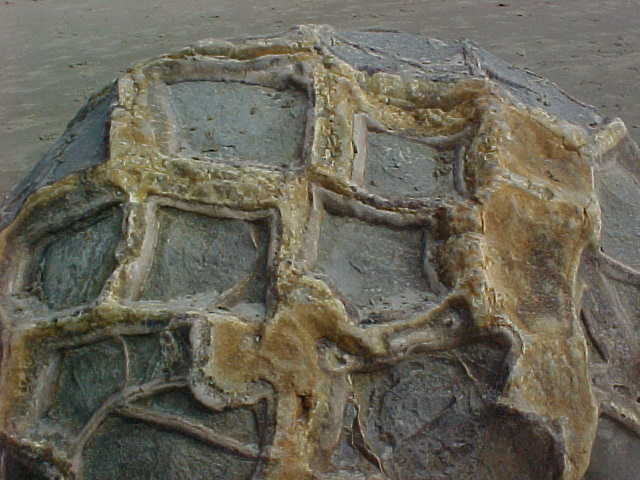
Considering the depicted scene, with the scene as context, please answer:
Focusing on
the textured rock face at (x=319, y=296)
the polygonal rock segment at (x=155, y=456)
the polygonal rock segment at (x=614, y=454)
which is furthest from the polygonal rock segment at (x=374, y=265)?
the polygonal rock segment at (x=614, y=454)

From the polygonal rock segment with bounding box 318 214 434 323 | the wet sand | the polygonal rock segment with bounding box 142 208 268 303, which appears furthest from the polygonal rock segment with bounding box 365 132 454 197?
the wet sand

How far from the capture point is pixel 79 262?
1.68 meters

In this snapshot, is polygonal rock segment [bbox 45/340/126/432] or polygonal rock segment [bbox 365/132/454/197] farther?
polygonal rock segment [bbox 365/132/454/197]

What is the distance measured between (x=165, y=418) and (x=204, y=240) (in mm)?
385

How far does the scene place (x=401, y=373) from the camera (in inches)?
60.7

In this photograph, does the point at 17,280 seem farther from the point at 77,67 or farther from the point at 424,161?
the point at 77,67

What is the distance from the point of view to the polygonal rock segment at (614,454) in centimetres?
175

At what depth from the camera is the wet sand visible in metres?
5.12

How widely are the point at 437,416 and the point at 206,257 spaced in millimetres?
583

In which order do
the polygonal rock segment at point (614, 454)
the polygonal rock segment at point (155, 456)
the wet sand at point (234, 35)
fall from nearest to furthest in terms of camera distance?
1. the polygonal rock segment at point (155, 456)
2. the polygonal rock segment at point (614, 454)
3. the wet sand at point (234, 35)

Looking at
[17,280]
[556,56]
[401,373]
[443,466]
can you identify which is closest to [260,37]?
[17,280]

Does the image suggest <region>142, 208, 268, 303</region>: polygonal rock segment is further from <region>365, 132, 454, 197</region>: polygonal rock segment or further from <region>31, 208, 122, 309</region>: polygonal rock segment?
<region>365, 132, 454, 197</region>: polygonal rock segment

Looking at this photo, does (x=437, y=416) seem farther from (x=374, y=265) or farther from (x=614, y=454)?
(x=614, y=454)

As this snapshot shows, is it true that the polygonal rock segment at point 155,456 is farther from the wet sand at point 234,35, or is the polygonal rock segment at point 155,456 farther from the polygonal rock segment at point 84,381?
the wet sand at point 234,35
